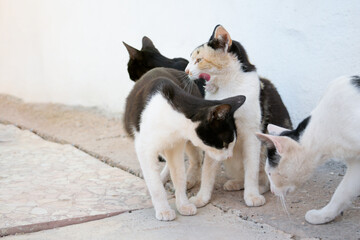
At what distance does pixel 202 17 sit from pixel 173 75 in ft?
5.23

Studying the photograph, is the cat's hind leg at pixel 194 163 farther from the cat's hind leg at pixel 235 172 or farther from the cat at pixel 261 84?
the cat at pixel 261 84

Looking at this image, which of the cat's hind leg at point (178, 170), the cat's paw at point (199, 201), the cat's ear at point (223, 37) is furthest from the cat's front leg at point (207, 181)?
the cat's ear at point (223, 37)

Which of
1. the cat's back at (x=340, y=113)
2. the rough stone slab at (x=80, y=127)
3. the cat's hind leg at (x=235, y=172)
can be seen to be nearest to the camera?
the cat's back at (x=340, y=113)

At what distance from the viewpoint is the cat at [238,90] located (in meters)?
3.32

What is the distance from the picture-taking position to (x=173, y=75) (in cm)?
359

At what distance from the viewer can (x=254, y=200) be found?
10.8 ft

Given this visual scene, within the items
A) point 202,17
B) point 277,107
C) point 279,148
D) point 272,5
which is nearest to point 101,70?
point 202,17

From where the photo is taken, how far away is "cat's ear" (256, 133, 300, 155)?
271 cm

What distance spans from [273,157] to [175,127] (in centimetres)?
65

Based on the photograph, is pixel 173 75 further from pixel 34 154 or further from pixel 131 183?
pixel 34 154

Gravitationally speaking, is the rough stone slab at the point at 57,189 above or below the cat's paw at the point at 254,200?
below

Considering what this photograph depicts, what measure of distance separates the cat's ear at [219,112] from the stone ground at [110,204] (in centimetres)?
69

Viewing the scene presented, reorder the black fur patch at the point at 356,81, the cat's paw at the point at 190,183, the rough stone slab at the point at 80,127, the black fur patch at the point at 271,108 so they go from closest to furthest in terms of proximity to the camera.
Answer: the black fur patch at the point at 356,81, the black fur patch at the point at 271,108, the cat's paw at the point at 190,183, the rough stone slab at the point at 80,127

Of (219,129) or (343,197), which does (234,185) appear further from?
(343,197)
